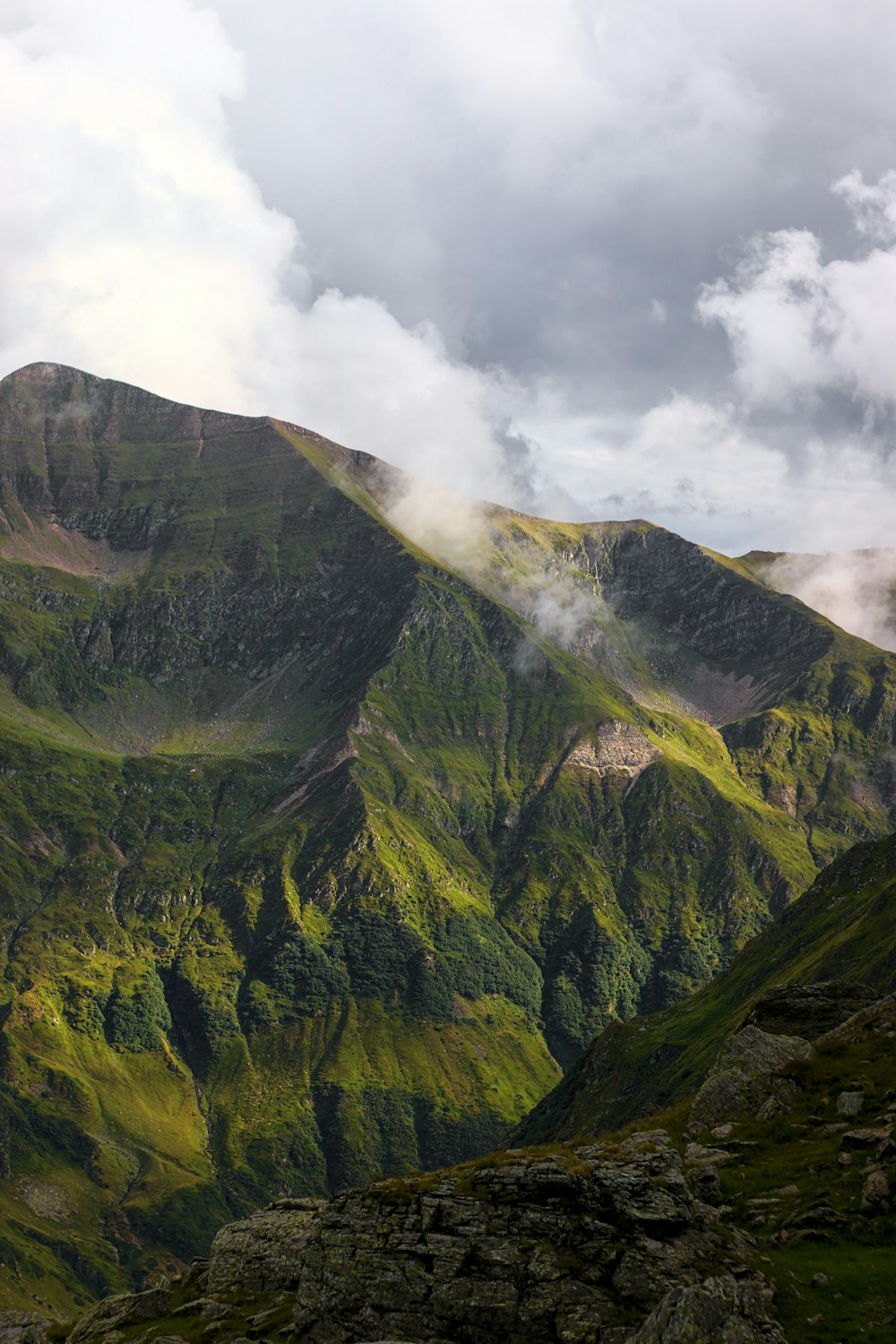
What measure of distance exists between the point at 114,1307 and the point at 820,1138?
4917cm

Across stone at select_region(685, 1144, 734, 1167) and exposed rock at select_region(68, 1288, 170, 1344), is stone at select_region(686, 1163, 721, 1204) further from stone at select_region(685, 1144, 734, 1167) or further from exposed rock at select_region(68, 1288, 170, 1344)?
exposed rock at select_region(68, 1288, 170, 1344)

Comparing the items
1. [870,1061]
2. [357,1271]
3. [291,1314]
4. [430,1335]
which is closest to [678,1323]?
[430,1335]

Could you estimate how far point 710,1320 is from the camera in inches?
1486

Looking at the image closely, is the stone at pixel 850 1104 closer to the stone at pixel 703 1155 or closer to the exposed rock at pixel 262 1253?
the stone at pixel 703 1155

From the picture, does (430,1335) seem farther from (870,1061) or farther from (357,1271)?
(870,1061)

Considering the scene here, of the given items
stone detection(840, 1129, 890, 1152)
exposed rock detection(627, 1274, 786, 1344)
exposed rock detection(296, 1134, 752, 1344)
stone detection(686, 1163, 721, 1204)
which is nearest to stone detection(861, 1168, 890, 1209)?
stone detection(840, 1129, 890, 1152)

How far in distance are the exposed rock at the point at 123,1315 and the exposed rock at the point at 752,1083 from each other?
122 ft

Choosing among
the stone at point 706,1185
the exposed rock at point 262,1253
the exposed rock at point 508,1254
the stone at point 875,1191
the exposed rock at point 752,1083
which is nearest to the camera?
the exposed rock at point 508,1254

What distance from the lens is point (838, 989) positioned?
303ft

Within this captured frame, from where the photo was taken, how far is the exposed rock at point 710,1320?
36.9 m

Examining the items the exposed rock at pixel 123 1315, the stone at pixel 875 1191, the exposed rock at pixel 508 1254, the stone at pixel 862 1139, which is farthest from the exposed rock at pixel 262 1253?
the stone at pixel 875 1191

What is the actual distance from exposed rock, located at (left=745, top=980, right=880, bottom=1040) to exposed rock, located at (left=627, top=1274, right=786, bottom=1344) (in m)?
46.8

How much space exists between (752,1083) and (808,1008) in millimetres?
19770

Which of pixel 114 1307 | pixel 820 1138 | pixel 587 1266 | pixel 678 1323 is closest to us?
pixel 678 1323
